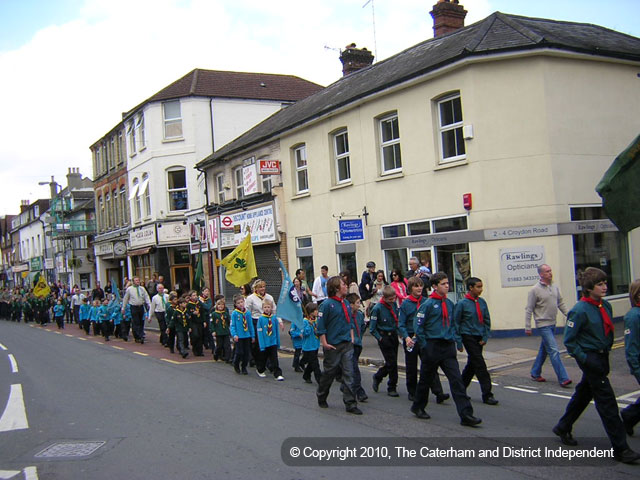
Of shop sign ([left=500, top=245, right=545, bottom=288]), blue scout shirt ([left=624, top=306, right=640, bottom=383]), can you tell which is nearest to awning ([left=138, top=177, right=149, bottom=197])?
shop sign ([left=500, top=245, right=545, bottom=288])

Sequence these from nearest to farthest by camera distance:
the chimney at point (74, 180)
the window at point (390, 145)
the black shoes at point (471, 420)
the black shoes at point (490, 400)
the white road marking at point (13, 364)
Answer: the black shoes at point (471, 420), the black shoes at point (490, 400), the white road marking at point (13, 364), the window at point (390, 145), the chimney at point (74, 180)

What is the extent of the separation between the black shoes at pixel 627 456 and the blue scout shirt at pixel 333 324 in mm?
3700

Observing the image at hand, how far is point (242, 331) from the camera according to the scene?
11.6 m

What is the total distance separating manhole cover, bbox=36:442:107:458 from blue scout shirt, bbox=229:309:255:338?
15.1ft

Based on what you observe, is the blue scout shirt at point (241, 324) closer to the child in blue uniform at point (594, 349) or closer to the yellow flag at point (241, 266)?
the yellow flag at point (241, 266)

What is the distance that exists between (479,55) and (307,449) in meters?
10.7

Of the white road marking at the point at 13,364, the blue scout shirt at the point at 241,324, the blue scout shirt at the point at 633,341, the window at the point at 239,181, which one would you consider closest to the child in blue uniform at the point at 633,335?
the blue scout shirt at the point at 633,341

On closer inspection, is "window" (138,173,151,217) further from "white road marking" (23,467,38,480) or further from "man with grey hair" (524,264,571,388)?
"white road marking" (23,467,38,480)

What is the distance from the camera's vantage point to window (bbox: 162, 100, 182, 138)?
31.9m

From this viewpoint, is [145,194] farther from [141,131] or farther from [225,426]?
[225,426]

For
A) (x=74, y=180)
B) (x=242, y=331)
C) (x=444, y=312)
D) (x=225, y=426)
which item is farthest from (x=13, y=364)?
(x=74, y=180)

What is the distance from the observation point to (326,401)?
867cm

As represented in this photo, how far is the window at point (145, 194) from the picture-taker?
1307 inches

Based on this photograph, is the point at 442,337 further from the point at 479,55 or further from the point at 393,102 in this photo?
the point at 393,102
